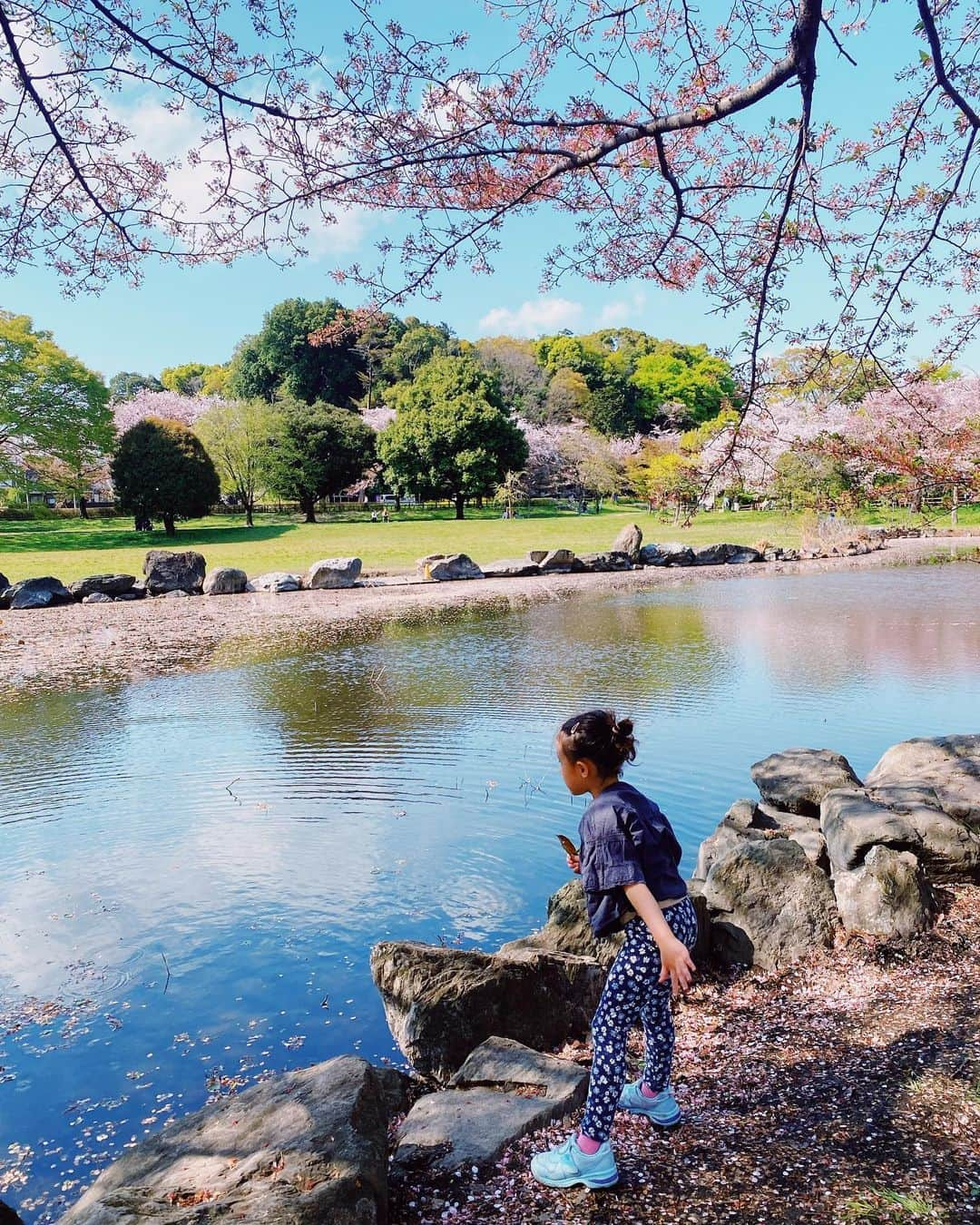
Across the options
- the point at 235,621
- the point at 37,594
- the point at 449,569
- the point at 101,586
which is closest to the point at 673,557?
the point at 449,569

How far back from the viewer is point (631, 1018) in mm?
2725

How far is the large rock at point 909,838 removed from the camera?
4.68 metres

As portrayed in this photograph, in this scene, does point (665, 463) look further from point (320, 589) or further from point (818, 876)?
point (818, 876)

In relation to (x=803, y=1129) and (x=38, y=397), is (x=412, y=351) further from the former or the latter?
(x=803, y=1129)

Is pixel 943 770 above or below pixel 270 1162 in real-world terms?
below

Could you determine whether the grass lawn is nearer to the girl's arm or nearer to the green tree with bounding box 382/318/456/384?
the green tree with bounding box 382/318/456/384

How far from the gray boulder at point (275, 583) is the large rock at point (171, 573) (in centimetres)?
126

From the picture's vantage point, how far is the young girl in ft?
8.27

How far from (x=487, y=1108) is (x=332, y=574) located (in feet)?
67.5

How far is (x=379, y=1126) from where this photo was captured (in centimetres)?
248

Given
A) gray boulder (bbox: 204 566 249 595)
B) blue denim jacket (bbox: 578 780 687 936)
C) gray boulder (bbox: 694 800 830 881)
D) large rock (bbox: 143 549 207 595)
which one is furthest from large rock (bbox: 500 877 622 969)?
large rock (bbox: 143 549 207 595)

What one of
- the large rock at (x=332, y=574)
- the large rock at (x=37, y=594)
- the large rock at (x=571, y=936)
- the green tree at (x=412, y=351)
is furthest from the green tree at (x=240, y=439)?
the large rock at (x=571, y=936)

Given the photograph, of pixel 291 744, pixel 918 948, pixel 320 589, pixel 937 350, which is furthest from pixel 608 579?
pixel 918 948

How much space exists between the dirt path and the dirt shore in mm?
10391
